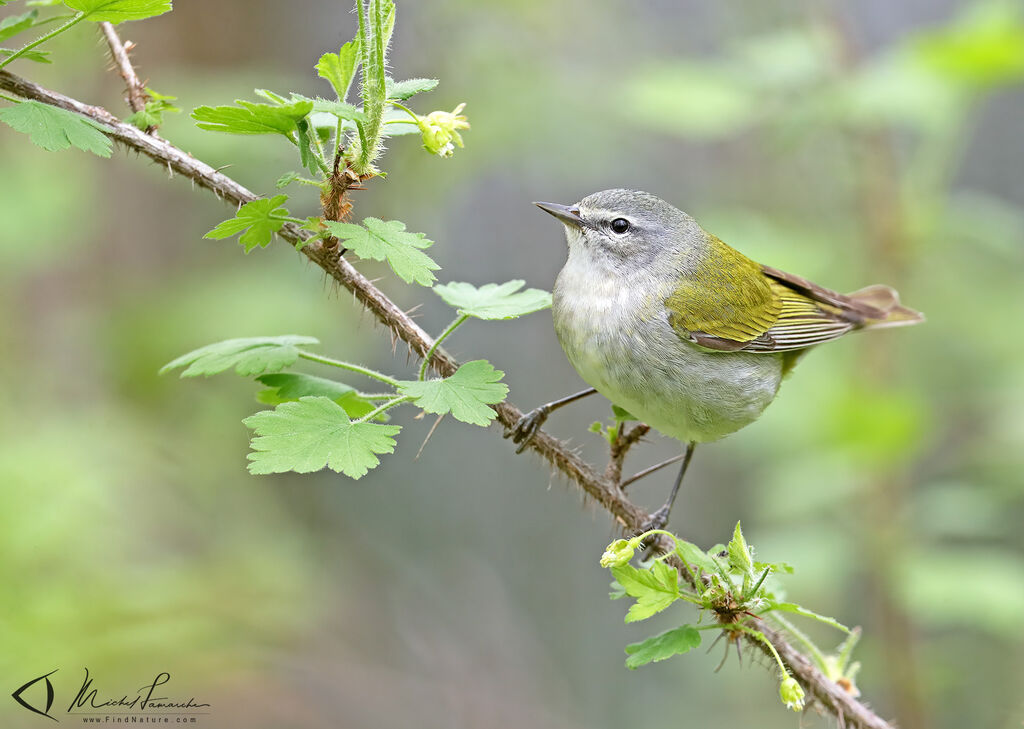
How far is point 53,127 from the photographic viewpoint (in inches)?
70.2

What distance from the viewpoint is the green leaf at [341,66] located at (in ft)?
5.98

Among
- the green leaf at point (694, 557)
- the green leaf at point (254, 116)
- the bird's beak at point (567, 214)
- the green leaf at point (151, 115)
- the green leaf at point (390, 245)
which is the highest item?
the green leaf at point (254, 116)

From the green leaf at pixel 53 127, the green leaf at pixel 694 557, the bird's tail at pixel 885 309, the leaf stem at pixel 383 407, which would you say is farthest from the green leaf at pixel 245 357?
the bird's tail at pixel 885 309

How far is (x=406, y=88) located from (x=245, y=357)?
0.68m

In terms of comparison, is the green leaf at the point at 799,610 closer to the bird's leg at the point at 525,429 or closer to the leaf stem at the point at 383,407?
the bird's leg at the point at 525,429

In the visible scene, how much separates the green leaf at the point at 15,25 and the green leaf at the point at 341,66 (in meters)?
0.57

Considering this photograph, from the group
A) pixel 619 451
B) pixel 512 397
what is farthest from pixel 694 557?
pixel 512 397

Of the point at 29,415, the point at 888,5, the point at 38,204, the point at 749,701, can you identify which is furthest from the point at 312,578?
the point at 888,5

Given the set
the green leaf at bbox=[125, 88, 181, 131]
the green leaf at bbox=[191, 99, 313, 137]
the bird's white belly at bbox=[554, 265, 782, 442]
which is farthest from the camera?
the bird's white belly at bbox=[554, 265, 782, 442]

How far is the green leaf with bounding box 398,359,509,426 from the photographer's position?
191 centimetres

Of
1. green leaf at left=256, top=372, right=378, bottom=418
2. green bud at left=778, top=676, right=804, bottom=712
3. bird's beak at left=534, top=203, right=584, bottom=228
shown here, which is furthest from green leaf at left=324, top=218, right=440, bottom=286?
bird's beak at left=534, top=203, right=584, bottom=228

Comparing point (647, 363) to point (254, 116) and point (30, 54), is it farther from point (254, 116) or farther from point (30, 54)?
point (30, 54)

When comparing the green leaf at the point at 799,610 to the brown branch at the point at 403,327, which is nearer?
the green leaf at the point at 799,610

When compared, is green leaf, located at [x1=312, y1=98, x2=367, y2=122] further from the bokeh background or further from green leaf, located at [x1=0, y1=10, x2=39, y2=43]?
the bokeh background
